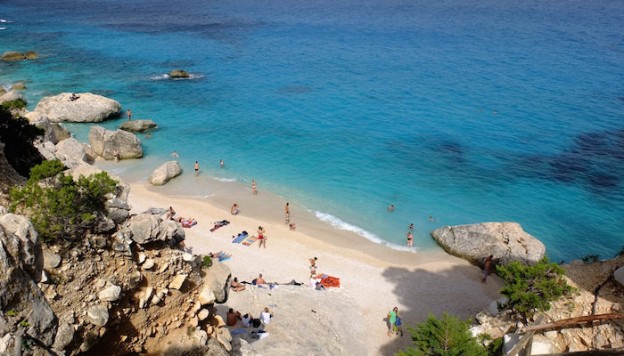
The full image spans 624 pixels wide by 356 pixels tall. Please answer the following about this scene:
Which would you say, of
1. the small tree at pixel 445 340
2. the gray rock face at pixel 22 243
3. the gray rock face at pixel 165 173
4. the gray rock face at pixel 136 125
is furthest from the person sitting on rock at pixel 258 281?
the gray rock face at pixel 136 125

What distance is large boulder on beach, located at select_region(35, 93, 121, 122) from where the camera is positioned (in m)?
48.5

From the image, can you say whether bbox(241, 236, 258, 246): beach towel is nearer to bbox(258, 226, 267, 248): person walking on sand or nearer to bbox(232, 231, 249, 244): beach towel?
bbox(232, 231, 249, 244): beach towel

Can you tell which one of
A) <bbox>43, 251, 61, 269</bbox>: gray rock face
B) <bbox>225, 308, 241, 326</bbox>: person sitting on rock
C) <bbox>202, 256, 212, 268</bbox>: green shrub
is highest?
<bbox>43, 251, 61, 269</bbox>: gray rock face

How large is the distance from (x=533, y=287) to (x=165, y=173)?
3055 cm

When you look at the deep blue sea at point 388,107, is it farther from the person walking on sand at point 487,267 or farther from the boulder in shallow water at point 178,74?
the person walking on sand at point 487,267

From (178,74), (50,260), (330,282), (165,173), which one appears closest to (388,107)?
(165,173)

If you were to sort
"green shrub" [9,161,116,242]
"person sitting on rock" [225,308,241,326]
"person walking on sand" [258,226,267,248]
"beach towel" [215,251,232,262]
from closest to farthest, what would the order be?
"green shrub" [9,161,116,242], "person sitting on rock" [225,308,241,326], "beach towel" [215,251,232,262], "person walking on sand" [258,226,267,248]

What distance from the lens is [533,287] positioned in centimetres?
1720

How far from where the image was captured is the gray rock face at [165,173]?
37.4m

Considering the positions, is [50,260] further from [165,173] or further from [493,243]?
[165,173]

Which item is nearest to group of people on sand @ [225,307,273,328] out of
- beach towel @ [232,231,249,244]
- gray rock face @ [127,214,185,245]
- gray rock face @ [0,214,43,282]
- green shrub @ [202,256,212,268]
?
green shrub @ [202,256,212,268]

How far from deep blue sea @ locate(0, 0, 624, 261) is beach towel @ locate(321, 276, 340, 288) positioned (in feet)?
23.0

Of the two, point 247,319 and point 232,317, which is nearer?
point 232,317

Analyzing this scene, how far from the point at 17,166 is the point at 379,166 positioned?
29.8 metres
